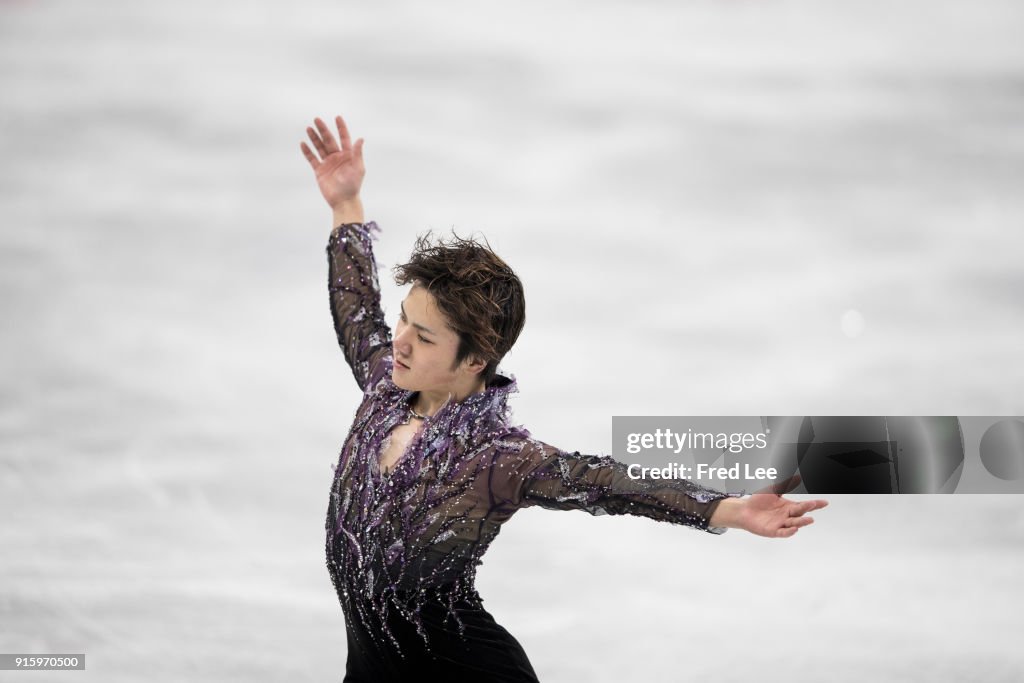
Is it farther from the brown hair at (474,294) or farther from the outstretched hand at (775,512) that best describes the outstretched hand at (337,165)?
the outstretched hand at (775,512)

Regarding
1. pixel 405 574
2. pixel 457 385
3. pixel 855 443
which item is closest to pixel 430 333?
pixel 457 385

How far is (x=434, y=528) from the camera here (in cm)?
283

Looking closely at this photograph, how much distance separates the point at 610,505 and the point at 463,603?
50 cm

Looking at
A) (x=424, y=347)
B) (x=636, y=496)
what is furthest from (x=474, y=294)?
(x=636, y=496)

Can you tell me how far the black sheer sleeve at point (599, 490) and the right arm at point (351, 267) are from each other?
56 cm

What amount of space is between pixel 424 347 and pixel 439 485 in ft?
1.02

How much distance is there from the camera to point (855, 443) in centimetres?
452

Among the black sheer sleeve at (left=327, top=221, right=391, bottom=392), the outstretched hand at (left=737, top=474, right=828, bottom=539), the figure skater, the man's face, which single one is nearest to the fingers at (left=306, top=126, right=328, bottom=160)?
the black sheer sleeve at (left=327, top=221, right=391, bottom=392)

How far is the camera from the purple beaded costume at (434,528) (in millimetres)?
2812

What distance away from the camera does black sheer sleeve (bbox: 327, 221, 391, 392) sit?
3.25 m

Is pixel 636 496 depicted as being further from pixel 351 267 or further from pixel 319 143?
pixel 319 143

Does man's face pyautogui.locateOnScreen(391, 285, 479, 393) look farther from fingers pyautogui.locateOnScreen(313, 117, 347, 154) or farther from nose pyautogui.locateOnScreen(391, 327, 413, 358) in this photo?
fingers pyautogui.locateOnScreen(313, 117, 347, 154)

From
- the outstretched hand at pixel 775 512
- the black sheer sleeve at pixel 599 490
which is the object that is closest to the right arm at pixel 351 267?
the black sheer sleeve at pixel 599 490

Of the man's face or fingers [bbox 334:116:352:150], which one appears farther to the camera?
fingers [bbox 334:116:352:150]
